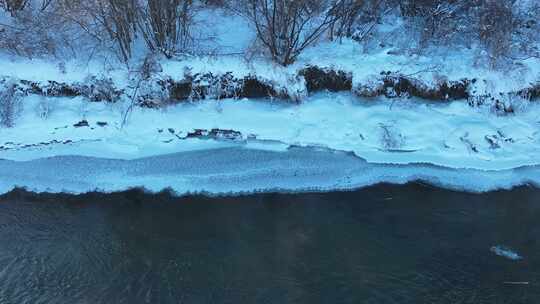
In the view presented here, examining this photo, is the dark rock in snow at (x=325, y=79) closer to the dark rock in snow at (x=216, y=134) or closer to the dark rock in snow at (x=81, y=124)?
the dark rock in snow at (x=216, y=134)

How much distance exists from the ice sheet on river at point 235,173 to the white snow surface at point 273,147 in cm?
1

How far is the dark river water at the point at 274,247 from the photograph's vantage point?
17.2 ft

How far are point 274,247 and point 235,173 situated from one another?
4.80 ft

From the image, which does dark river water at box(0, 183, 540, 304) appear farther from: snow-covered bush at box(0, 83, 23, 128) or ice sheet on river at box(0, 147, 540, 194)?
snow-covered bush at box(0, 83, 23, 128)

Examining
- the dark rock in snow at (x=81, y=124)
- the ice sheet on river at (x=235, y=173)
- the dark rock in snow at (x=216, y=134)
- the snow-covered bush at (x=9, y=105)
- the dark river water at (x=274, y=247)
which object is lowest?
the dark river water at (x=274, y=247)

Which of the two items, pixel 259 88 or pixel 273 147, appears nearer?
pixel 273 147

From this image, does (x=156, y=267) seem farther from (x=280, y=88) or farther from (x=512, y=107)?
(x=512, y=107)

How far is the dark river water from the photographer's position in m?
5.24

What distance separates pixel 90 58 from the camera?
Result: 7.94 meters

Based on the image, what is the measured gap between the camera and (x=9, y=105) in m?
7.54

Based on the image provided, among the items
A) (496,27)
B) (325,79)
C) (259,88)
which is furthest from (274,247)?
(496,27)

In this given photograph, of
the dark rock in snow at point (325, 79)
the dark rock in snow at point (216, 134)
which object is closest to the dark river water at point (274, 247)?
the dark rock in snow at point (216, 134)

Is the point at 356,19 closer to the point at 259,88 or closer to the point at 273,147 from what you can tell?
the point at 259,88

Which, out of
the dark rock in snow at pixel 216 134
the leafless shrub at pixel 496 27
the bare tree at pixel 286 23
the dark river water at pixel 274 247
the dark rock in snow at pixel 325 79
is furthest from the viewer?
the leafless shrub at pixel 496 27
